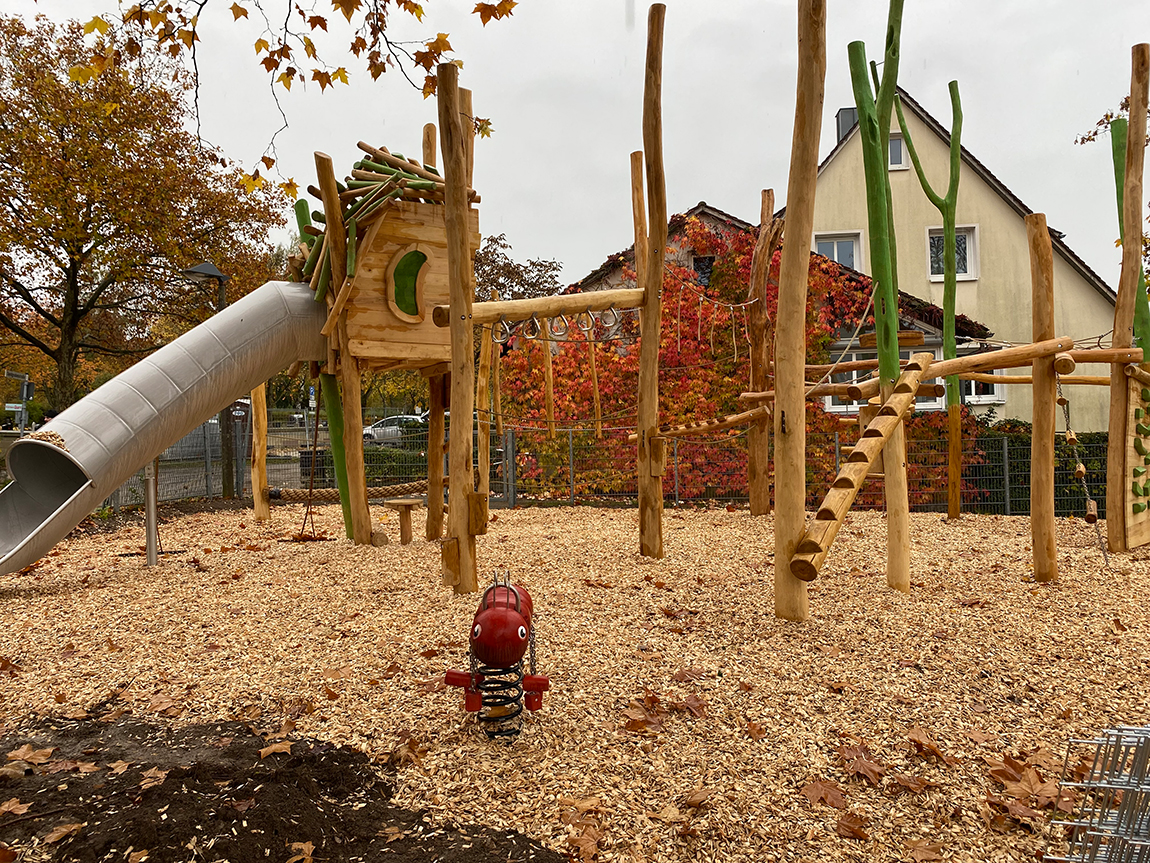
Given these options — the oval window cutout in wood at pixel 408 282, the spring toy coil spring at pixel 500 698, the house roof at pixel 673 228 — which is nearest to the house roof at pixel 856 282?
the house roof at pixel 673 228

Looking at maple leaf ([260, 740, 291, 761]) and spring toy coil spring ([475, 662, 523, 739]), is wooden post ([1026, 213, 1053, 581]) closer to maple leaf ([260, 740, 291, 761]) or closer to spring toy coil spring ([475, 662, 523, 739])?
spring toy coil spring ([475, 662, 523, 739])

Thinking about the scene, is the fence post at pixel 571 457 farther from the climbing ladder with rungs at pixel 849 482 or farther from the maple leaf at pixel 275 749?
the maple leaf at pixel 275 749

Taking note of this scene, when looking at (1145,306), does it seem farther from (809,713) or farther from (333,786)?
(333,786)

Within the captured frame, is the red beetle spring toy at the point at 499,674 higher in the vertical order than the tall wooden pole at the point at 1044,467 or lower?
lower

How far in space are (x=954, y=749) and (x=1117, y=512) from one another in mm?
4632

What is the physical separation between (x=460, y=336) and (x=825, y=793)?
3.68 metres

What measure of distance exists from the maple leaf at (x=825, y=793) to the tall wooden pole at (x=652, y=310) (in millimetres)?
3621

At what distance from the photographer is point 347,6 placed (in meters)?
3.48

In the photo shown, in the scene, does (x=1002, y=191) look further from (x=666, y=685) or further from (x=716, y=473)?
(x=666, y=685)

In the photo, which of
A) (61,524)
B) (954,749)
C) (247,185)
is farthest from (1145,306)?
(61,524)

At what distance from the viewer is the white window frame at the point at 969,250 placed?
17.5m

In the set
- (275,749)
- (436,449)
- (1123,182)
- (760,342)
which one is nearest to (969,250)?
(760,342)

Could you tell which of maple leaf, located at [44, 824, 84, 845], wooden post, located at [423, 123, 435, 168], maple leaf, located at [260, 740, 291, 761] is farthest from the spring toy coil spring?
wooden post, located at [423, 123, 435, 168]

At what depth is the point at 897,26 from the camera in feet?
19.4
